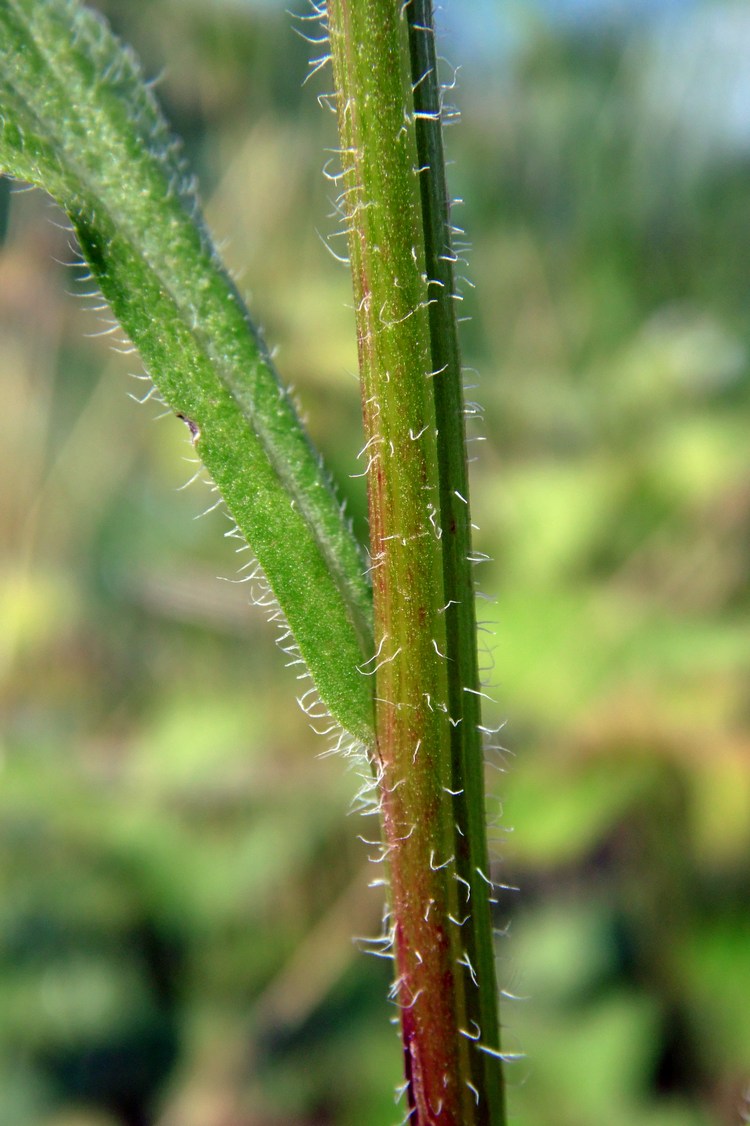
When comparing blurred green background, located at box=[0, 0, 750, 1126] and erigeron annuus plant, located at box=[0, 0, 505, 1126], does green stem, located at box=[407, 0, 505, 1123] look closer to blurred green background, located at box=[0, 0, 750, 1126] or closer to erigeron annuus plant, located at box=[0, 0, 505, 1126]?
erigeron annuus plant, located at box=[0, 0, 505, 1126]

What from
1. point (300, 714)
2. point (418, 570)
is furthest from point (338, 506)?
point (300, 714)

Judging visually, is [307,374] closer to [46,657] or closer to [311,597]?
[46,657]

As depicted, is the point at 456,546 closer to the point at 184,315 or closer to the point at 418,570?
the point at 418,570

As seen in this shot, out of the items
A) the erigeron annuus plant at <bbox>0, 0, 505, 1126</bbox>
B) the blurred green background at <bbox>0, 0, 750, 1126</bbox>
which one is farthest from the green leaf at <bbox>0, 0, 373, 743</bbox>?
the blurred green background at <bbox>0, 0, 750, 1126</bbox>

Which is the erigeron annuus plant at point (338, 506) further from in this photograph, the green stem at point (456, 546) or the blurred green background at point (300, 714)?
the blurred green background at point (300, 714)

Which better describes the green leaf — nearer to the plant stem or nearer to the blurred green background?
the plant stem

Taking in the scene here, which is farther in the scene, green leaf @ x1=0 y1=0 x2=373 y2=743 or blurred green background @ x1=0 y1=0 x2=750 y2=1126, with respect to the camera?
blurred green background @ x1=0 y1=0 x2=750 y2=1126
